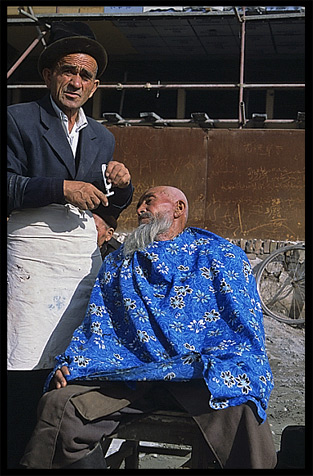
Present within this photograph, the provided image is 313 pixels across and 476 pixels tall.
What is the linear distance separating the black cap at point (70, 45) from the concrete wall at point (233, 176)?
6472 millimetres

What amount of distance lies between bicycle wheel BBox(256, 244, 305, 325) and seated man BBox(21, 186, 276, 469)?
5.39m

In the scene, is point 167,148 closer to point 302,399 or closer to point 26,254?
point 302,399

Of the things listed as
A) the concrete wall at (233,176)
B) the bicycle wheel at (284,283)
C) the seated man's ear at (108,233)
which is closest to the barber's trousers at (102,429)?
the seated man's ear at (108,233)

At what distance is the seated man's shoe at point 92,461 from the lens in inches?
98.6

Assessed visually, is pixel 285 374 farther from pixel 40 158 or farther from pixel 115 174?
pixel 40 158

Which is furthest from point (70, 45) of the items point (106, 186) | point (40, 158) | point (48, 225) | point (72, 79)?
point (48, 225)

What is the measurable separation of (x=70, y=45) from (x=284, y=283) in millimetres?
6092

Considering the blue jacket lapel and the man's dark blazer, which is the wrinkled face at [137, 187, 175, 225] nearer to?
the man's dark blazer

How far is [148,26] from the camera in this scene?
11.4 metres

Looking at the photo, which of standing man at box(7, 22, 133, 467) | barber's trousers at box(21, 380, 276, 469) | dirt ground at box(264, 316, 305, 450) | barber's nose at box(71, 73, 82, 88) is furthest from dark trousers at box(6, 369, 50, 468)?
dirt ground at box(264, 316, 305, 450)

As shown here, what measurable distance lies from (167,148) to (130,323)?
24.0ft

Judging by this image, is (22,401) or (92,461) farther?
(22,401)

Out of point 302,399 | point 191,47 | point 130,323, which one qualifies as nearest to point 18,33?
point 191,47

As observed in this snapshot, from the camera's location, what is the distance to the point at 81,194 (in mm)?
2881
